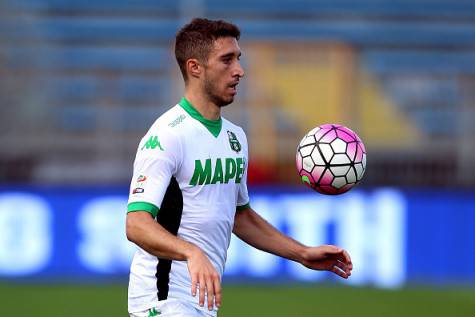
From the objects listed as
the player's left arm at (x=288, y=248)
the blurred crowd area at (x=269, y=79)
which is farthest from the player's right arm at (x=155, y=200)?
the blurred crowd area at (x=269, y=79)

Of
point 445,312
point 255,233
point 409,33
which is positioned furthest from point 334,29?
point 255,233

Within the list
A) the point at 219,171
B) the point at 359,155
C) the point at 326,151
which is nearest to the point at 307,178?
the point at 326,151

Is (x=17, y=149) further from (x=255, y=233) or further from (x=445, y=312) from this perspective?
(x=255, y=233)

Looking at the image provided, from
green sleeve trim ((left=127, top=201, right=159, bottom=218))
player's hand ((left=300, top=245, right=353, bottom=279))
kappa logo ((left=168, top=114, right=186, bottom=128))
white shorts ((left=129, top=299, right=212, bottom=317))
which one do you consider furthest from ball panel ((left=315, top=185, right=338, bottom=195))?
green sleeve trim ((left=127, top=201, right=159, bottom=218))

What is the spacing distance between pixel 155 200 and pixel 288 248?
0.98 metres

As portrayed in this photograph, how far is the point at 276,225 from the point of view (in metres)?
12.9

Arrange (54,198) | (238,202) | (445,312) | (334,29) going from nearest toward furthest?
(238,202), (445,312), (54,198), (334,29)

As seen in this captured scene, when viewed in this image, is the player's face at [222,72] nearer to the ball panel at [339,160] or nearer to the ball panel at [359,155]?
the ball panel at [339,160]

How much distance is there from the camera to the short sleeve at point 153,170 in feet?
14.5

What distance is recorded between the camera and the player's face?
4781 millimetres

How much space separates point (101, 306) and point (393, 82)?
1142 cm

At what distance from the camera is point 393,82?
20688mm

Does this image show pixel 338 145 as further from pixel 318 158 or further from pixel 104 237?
pixel 104 237

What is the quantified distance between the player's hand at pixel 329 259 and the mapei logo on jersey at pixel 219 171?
A: 0.52 metres
